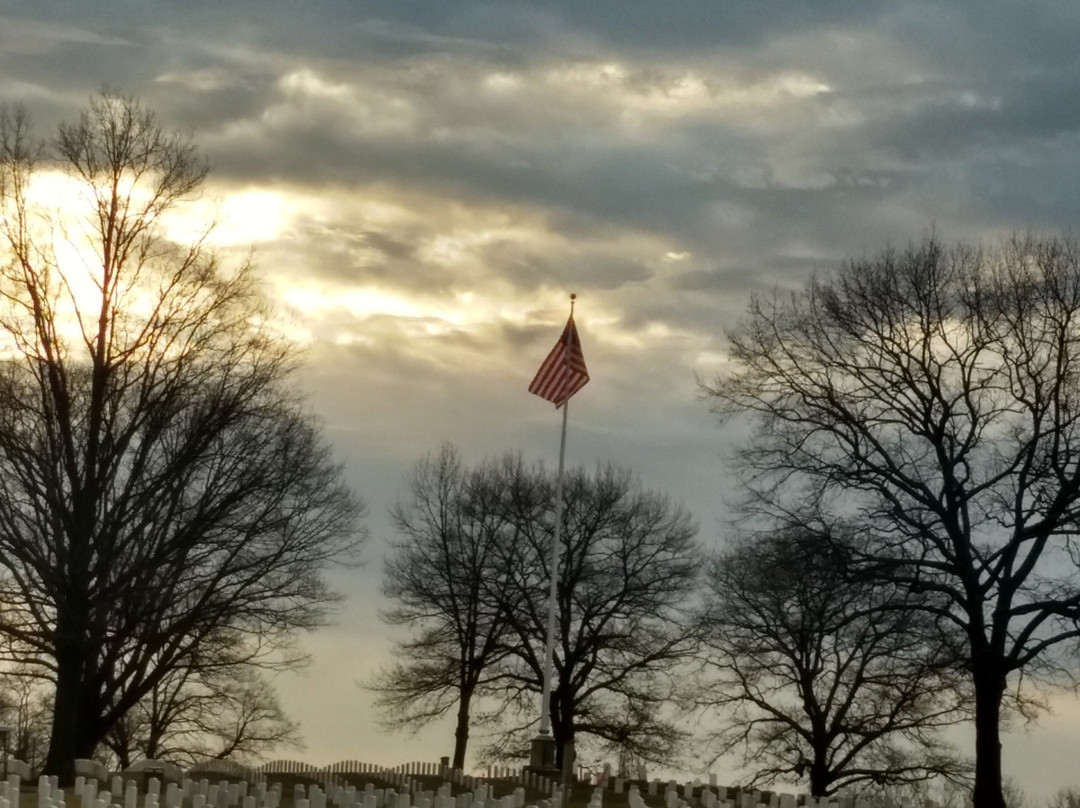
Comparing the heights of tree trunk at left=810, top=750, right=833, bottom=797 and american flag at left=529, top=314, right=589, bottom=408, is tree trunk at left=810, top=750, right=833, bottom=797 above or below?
below

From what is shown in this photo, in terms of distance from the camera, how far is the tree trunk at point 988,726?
969 inches

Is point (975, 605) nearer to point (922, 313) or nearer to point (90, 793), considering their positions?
point (922, 313)

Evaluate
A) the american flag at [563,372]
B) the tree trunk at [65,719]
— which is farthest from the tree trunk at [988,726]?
the tree trunk at [65,719]

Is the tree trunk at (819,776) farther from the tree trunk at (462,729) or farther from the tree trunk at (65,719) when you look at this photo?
the tree trunk at (65,719)

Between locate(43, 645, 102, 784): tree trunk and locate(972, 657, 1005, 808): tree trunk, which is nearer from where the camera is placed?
locate(972, 657, 1005, 808): tree trunk

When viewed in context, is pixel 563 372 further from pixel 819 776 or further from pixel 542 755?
pixel 819 776

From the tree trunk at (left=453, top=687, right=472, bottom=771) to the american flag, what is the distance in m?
14.8

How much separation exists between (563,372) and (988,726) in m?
9.55

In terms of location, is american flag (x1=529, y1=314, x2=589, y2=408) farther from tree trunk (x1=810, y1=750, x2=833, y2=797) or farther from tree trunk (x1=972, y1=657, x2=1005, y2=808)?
tree trunk (x1=810, y1=750, x2=833, y2=797)

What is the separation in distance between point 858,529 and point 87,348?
13.2m

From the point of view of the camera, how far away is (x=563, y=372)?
2755 cm

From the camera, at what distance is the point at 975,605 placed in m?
25.0

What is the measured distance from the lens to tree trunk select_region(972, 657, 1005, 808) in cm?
2462

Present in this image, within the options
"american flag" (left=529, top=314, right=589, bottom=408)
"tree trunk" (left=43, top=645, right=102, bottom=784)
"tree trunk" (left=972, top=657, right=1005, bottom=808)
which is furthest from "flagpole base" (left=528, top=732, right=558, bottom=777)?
"tree trunk" (left=43, top=645, right=102, bottom=784)
